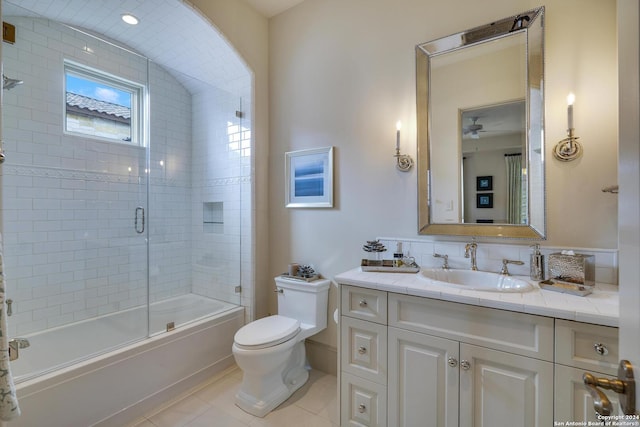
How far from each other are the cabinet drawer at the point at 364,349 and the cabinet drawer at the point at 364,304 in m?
0.03

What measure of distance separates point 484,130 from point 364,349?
1.43m

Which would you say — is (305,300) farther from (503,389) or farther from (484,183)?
(484,183)

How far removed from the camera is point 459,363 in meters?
1.26

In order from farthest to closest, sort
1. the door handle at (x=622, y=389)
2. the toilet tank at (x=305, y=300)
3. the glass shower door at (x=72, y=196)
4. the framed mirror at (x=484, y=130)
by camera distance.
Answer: the toilet tank at (x=305, y=300)
the glass shower door at (x=72, y=196)
the framed mirror at (x=484, y=130)
the door handle at (x=622, y=389)

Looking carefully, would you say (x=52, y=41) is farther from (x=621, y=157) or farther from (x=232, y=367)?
(x=621, y=157)

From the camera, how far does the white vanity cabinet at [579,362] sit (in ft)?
3.29

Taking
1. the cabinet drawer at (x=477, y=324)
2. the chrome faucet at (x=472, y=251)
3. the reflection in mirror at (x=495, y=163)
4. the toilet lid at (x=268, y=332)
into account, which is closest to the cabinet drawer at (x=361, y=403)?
the cabinet drawer at (x=477, y=324)

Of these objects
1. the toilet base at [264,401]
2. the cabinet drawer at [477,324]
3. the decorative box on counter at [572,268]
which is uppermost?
the decorative box on counter at [572,268]

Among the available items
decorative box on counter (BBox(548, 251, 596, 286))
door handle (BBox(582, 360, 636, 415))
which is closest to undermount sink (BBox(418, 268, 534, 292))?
decorative box on counter (BBox(548, 251, 596, 286))

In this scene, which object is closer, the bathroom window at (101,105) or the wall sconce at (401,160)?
the wall sconce at (401,160)

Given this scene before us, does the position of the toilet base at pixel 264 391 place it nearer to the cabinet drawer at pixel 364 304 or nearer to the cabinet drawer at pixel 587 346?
the cabinet drawer at pixel 364 304

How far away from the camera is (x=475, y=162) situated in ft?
5.72

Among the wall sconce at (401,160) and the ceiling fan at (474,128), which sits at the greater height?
the ceiling fan at (474,128)

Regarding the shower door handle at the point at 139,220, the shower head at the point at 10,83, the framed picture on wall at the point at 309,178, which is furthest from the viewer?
the shower door handle at the point at 139,220
